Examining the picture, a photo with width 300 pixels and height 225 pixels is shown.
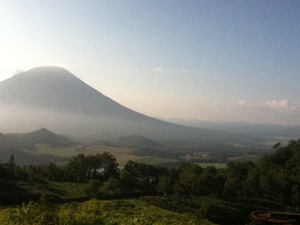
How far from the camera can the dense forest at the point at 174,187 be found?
68.4 meters

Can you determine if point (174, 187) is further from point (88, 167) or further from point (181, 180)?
point (88, 167)

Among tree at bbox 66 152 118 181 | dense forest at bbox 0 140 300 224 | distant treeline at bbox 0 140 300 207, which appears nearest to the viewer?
dense forest at bbox 0 140 300 224

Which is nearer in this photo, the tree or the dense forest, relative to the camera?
the dense forest

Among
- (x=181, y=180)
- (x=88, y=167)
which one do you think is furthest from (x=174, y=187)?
(x=88, y=167)

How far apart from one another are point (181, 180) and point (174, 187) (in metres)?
4.24

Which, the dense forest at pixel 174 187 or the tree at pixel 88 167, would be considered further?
the tree at pixel 88 167

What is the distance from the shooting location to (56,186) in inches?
3287

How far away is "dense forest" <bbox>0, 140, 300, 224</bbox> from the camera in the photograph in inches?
2694

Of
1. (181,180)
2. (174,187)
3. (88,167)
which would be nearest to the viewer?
(174,187)

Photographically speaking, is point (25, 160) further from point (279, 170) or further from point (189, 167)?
point (279, 170)

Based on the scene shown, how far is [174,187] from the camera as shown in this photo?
3386 inches

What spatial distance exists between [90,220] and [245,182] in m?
75.0

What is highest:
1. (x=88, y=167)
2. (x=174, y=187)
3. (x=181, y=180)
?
(x=88, y=167)

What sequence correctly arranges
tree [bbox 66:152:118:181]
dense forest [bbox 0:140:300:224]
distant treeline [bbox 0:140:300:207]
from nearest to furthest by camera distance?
dense forest [bbox 0:140:300:224] → distant treeline [bbox 0:140:300:207] → tree [bbox 66:152:118:181]
